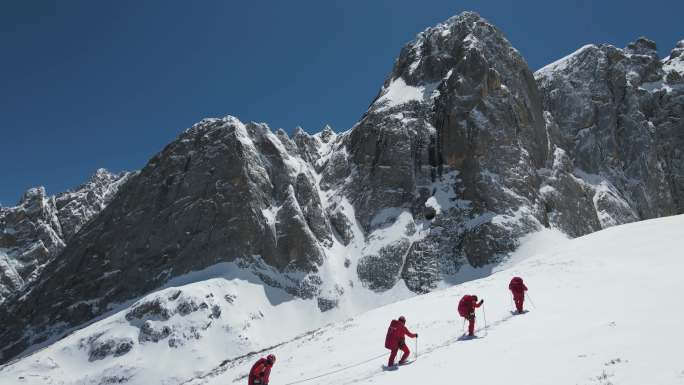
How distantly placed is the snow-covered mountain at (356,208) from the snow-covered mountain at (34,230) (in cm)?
3445

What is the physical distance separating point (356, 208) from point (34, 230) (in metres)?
91.4

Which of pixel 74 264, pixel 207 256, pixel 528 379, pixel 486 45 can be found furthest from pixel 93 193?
pixel 528 379

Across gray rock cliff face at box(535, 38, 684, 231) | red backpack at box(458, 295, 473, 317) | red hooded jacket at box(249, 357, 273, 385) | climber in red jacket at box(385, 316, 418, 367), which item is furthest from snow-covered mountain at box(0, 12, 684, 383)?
climber in red jacket at box(385, 316, 418, 367)

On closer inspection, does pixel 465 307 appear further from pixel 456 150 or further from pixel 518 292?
pixel 456 150

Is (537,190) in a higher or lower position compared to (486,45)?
lower

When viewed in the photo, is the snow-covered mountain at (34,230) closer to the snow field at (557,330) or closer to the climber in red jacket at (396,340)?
the snow field at (557,330)

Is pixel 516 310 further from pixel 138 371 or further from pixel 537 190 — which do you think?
pixel 537 190

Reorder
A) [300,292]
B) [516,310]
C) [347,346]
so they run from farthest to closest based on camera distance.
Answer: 1. [300,292]
2. [347,346]
3. [516,310]

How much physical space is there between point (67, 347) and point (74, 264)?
27.3 m

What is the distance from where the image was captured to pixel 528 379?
1039 centimetres

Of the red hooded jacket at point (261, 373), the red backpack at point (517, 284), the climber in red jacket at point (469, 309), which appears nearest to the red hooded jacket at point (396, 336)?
the climber in red jacket at point (469, 309)

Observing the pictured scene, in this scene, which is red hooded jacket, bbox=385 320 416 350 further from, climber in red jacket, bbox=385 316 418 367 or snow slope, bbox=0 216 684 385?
snow slope, bbox=0 216 684 385

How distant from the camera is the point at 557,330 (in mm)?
14242

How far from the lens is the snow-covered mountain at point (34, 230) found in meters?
118
